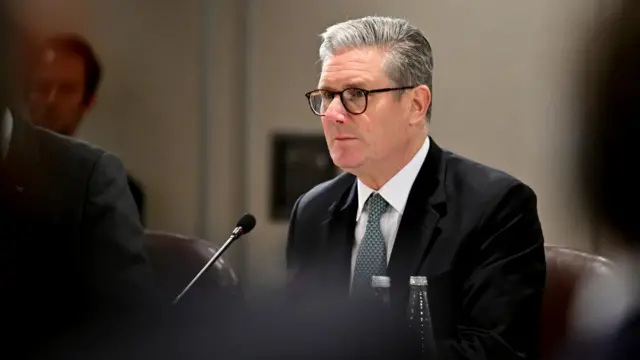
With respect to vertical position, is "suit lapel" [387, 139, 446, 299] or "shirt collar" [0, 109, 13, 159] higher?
"shirt collar" [0, 109, 13, 159]

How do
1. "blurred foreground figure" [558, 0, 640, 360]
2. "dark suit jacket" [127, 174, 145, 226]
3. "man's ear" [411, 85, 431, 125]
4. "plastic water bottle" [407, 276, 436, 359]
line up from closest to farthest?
"blurred foreground figure" [558, 0, 640, 360], "plastic water bottle" [407, 276, 436, 359], "dark suit jacket" [127, 174, 145, 226], "man's ear" [411, 85, 431, 125]

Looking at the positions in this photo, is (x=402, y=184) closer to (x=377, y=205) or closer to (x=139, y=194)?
(x=377, y=205)

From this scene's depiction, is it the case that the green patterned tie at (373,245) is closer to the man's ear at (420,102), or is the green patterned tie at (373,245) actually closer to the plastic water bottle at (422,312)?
the man's ear at (420,102)

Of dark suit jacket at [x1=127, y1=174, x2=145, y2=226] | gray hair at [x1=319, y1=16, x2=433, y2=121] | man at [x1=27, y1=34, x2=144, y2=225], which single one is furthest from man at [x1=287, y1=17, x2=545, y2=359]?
man at [x1=27, y1=34, x2=144, y2=225]

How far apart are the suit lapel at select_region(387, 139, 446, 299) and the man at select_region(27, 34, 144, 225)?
1.73ft

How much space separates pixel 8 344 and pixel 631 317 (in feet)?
0.63

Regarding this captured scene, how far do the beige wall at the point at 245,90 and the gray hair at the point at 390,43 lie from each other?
0.02 m

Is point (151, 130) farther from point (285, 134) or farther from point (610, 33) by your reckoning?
point (610, 33)

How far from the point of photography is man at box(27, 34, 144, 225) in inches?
8.8

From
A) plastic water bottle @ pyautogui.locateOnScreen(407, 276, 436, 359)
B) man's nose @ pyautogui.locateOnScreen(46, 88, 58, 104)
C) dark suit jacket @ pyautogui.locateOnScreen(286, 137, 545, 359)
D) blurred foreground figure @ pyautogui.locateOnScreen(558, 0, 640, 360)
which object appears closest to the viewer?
blurred foreground figure @ pyautogui.locateOnScreen(558, 0, 640, 360)

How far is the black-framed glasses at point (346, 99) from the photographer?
90cm

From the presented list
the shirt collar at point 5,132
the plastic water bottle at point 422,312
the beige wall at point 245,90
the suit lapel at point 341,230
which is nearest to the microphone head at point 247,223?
the beige wall at point 245,90

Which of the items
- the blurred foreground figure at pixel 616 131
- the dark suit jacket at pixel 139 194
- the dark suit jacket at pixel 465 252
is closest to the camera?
the blurred foreground figure at pixel 616 131

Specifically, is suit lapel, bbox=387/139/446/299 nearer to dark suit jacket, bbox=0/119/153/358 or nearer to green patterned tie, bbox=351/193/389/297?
green patterned tie, bbox=351/193/389/297
